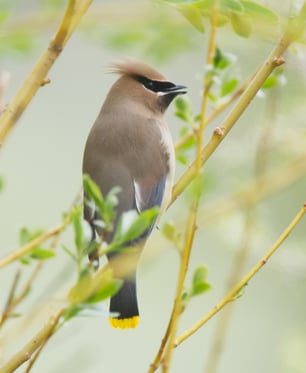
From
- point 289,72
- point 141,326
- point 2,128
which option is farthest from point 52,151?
point 2,128

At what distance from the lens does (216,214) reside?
1417 millimetres

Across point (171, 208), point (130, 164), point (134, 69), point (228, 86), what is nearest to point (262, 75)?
point (228, 86)

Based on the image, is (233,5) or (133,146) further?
(133,146)

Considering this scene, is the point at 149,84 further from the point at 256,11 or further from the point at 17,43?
the point at 256,11

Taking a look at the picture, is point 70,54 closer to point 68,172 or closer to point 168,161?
point 68,172

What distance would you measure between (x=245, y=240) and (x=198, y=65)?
3.16m

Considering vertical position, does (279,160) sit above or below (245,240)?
below

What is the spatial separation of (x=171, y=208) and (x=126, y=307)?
1.55 meters

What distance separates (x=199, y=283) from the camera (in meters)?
1.07

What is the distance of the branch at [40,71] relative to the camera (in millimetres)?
1046

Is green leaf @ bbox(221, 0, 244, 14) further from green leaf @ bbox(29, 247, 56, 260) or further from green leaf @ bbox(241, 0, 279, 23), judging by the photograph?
green leaf @ bbox(29, 247, 56, 260)

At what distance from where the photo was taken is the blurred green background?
1570mm

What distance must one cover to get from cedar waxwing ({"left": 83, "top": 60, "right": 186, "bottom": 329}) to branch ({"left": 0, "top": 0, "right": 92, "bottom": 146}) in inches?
21.4

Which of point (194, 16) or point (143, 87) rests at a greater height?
point (194, 16)
